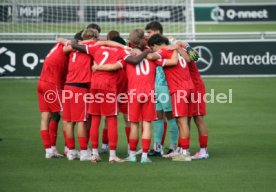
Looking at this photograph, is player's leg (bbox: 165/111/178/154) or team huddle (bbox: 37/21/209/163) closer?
team huddle (bbox: 37/21/209/163)

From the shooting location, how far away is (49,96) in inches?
535

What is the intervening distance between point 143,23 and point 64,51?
19.2 meters

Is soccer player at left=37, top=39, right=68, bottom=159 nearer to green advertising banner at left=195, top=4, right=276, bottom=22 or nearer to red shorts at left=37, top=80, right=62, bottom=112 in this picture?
red shorts at left=37, top=80, right=62, bottom=112

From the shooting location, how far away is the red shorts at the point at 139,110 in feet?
42.5

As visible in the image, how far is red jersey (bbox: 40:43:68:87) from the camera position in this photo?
535 inches

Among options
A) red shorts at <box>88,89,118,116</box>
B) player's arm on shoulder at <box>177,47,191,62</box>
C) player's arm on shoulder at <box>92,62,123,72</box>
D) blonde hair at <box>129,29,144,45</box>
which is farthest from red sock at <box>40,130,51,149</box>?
player's arm on shoulder at <box>177,47,191,62</box>

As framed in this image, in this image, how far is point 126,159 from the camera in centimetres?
1323

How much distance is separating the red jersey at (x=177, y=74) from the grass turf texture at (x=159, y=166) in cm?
116

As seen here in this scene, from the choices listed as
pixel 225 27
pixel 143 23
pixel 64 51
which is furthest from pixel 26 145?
pixel 225 27

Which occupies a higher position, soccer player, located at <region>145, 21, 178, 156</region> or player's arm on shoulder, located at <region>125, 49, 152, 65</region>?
player's arm on shoulder, located at <region>125, 49, 152, 65</region>

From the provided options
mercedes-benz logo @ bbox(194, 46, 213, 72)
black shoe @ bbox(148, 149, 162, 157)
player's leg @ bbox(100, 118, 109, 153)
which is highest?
mercedes-benz logo @ bbox(194, 46, 213, 72)

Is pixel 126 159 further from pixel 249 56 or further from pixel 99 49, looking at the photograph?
pixel 249 56

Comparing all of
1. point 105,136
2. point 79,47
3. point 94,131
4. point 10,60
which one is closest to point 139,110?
point 94,131

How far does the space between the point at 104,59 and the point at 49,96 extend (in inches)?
48.4
